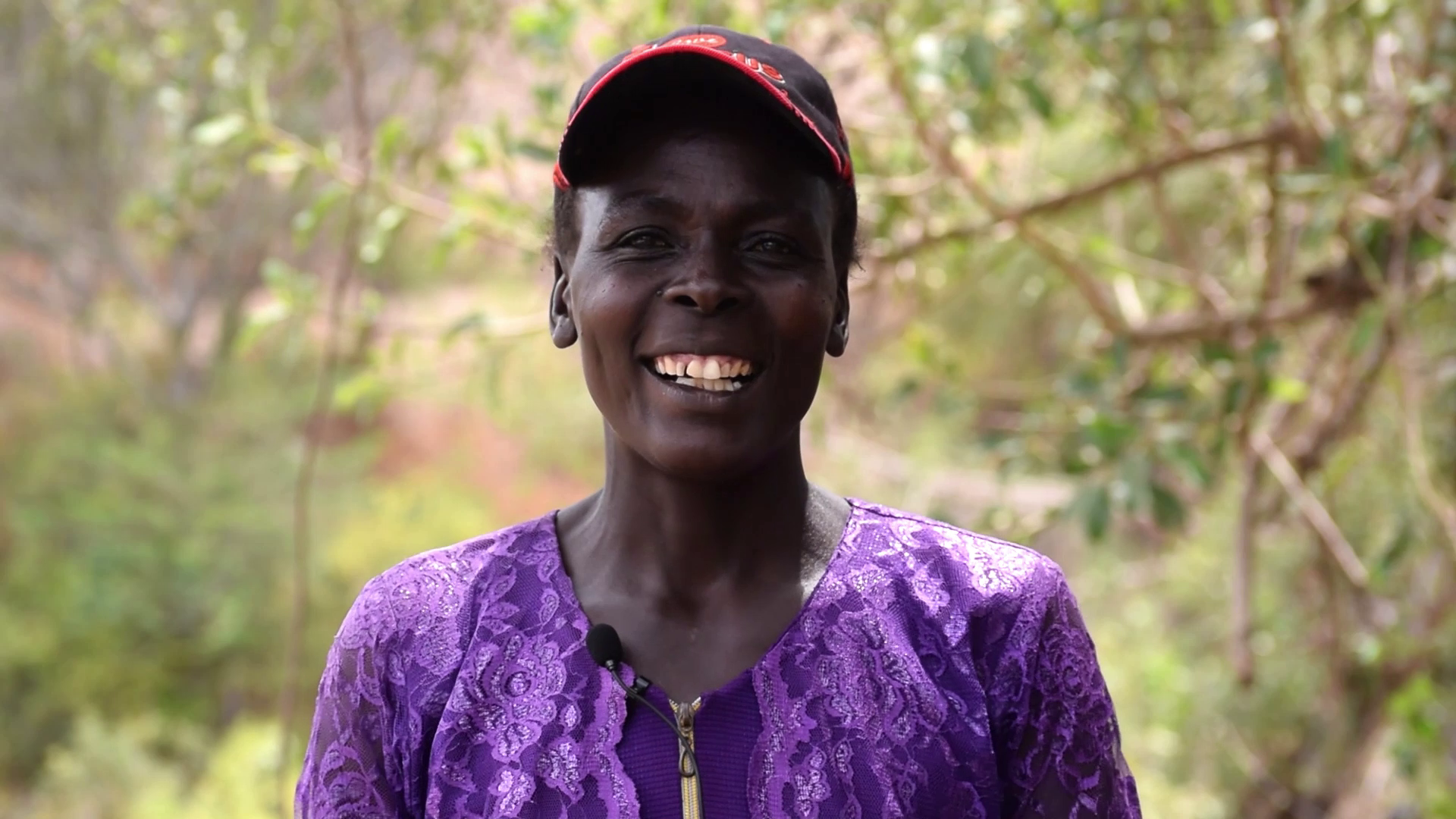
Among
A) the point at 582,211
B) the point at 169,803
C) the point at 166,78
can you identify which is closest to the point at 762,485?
the point at 582,211

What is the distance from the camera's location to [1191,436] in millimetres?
2857

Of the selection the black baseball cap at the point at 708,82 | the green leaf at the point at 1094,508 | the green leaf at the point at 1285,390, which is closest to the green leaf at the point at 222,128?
the black baseball cap at the point at 708,82

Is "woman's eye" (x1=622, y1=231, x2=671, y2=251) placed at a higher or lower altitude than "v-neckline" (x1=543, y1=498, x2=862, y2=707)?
higher

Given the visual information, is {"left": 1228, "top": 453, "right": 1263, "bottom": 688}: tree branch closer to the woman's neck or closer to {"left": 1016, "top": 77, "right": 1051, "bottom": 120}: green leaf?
{"left": 1016, "top": 77, "right": 1051, "bottom": 120}: green leaf

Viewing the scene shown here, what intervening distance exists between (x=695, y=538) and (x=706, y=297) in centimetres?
25

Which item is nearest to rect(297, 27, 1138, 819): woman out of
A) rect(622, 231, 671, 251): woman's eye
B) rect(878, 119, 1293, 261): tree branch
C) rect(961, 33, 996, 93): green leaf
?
rect(622, 231, 671, 251): woman's eye

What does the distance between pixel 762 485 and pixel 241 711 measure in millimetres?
7479

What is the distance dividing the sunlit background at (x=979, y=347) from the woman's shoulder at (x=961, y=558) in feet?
1.08

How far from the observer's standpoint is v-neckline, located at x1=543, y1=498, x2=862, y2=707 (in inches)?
51.4

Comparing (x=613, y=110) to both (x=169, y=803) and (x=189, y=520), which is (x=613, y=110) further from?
(x=189, y=520)

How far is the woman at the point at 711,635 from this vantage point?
4.16 feet

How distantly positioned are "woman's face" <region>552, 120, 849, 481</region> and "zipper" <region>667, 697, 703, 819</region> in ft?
0.65

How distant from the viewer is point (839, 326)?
1417 mm

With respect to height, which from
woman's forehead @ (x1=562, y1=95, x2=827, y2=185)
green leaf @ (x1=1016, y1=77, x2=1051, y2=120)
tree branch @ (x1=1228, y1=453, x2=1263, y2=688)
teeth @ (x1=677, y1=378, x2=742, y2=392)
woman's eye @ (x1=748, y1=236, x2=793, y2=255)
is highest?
green leaf @ (x1=1016, y1=77, x2=1051, y2=120)
